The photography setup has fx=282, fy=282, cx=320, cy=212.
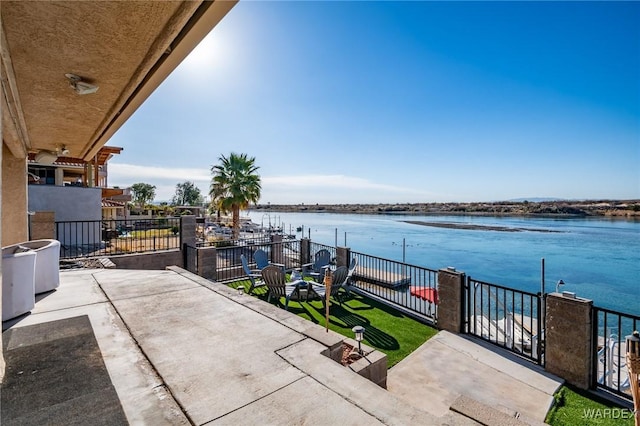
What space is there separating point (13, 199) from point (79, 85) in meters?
4.33

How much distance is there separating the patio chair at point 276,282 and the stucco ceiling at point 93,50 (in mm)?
4023

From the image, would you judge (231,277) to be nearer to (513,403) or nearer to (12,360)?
(12,360)

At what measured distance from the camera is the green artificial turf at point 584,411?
10.3 ft

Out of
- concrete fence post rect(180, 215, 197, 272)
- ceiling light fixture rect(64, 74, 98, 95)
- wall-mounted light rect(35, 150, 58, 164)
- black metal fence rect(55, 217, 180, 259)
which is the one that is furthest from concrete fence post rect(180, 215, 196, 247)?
ceiling light fixture rect(64, 74, 98, 95)

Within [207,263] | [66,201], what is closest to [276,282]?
[207,263]

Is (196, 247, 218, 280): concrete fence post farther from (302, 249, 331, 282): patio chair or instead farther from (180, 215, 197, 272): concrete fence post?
(302, 249, 331, 282): patio chair

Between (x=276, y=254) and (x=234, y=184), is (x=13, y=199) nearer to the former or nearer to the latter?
(x=276, y=254)

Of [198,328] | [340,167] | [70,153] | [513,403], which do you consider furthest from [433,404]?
[340,167]

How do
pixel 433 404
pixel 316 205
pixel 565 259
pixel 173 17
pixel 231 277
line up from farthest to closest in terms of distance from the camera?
pixel 316 205, pixel 565 259, pixel 231 277, pixel 433 404, pixel 173 17

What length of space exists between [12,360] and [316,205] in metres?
108

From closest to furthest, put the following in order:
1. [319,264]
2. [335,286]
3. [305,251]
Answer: [335,286] → [319,264] → [305,251]

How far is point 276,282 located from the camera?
21.3 feet

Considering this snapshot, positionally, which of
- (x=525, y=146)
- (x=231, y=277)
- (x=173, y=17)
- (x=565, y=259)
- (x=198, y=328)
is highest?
(x=525, y=146)

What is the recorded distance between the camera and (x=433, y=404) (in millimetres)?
3363
